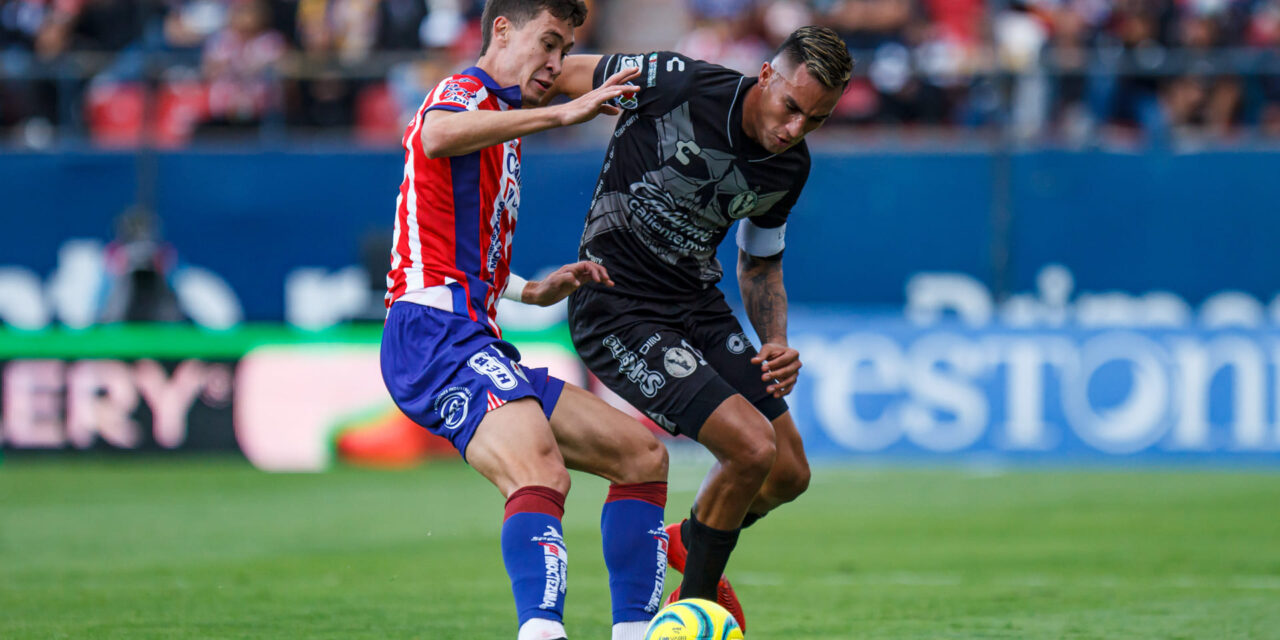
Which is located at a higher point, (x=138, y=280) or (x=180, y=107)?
(x=180, y=107)

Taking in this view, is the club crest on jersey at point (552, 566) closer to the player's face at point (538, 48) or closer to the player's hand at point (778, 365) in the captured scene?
the player's hand at point (778, 365)

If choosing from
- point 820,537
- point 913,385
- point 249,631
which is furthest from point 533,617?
point 913,385

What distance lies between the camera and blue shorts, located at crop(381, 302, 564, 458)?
16.2ft

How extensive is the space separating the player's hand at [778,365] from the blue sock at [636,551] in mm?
628

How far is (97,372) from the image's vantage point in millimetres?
13914

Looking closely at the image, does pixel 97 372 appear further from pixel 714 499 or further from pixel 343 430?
pixel 714 499

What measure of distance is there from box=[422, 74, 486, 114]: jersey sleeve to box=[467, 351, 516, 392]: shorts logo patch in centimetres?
77

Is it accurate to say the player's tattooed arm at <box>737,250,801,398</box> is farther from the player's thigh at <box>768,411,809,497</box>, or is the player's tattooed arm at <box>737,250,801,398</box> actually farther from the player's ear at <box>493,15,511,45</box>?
the player's ear at <box>493,15,511,45</box>

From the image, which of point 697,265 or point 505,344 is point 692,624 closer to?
point 505,344

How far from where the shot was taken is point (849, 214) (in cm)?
1597

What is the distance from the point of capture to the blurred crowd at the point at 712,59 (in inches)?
604

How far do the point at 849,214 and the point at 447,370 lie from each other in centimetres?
1136

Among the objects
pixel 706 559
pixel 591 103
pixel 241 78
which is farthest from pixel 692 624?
pixel 241 78

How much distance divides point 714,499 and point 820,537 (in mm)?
4184
